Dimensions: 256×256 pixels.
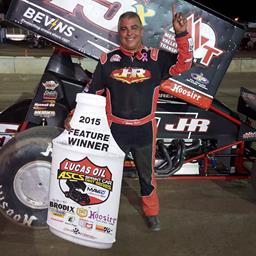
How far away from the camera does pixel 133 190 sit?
Answer: 15.7ft

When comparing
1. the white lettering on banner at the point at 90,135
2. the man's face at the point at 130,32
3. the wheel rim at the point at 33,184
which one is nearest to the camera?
the white lettering on banner at the point at 90,135

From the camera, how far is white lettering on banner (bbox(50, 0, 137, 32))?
380cm

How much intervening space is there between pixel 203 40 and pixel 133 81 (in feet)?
2.81

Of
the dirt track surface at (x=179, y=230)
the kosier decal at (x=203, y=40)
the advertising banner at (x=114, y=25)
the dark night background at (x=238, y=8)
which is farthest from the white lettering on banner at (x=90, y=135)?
the dark night background at (x=238, y=8)

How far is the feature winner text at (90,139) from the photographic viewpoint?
3.15 m

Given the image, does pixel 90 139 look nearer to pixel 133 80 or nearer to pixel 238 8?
pixel 133 80

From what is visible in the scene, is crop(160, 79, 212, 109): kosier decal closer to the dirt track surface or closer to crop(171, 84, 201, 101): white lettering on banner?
crop(171, 84, 201, 101): white lettering on banner

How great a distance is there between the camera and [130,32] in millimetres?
3402

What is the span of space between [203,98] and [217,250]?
141cm

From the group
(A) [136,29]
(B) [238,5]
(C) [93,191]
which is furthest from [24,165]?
(B) [238,5]

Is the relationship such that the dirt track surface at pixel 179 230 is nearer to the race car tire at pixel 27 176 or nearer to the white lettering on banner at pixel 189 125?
the race car tire at pixel 27 176

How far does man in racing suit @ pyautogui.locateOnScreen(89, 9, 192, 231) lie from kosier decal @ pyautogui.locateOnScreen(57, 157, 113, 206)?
1.73 feet

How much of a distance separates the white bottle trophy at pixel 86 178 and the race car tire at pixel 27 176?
327 millimetres

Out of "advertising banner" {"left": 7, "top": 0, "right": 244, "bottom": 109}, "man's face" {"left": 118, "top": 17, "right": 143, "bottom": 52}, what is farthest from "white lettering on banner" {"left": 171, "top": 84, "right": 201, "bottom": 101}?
"man's face" {"left": 118, "top": 17, "right": 143, "bottom": 52}
